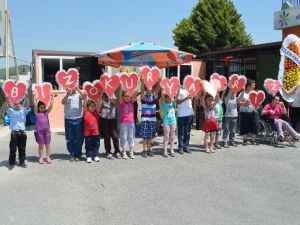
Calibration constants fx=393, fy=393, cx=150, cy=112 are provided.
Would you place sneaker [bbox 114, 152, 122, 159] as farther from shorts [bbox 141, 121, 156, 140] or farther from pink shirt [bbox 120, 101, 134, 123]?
pink shirt [bbox 120, 101, 134, 123]

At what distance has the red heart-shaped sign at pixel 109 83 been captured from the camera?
26.0 ft

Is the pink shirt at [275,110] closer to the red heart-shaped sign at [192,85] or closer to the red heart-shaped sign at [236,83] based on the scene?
the red heart-shaped sign at [236,83]

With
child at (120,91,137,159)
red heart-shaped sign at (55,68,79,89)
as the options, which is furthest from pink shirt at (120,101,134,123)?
red heart-shaped sign at (55,68,79,89)

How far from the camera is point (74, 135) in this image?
7.86 m

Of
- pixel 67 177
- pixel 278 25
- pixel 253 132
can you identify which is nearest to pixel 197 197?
pixel 67 177

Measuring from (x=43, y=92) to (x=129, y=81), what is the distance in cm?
175

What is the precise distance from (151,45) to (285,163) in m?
4.96

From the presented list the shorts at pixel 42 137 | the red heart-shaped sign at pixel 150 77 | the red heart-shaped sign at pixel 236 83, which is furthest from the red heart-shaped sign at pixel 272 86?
the shorts at pixel 42 137

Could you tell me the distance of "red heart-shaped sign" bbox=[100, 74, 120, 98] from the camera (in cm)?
793

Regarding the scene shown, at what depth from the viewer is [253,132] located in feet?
32.1

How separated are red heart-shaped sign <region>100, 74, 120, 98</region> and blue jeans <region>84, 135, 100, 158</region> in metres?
0.91

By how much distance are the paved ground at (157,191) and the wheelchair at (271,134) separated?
1.37 metres

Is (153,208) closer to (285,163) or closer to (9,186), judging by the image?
(9,186)

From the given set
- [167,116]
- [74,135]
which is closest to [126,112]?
[167,116]
